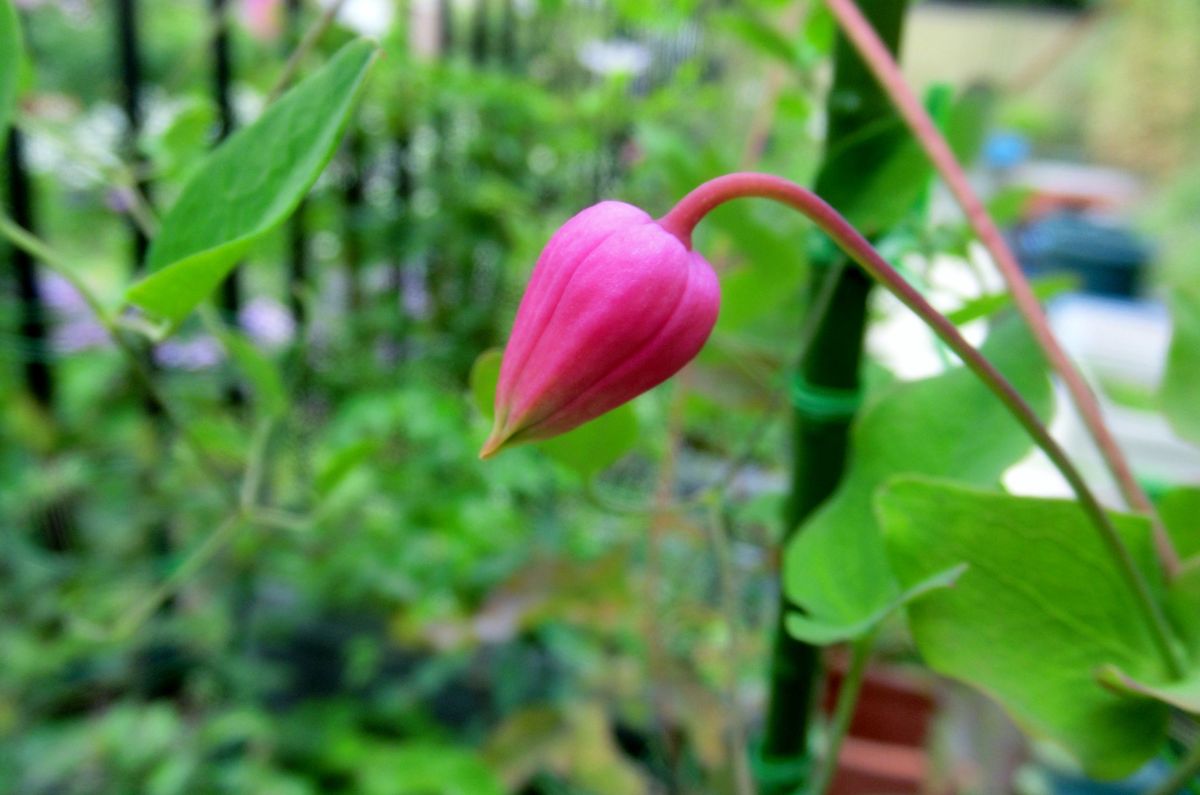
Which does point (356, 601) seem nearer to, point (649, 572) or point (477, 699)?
point (477, 699)

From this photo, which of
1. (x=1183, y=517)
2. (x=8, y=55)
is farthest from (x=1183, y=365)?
(x=8, y=55)

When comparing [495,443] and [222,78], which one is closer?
[495,443]

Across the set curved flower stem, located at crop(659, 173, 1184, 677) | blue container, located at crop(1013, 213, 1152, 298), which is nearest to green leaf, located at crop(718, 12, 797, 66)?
curved flower stem, located at crop(659, 173, 1184, 677)

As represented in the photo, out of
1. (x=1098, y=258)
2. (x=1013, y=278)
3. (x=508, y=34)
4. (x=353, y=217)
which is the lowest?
(x=1098, y=258)

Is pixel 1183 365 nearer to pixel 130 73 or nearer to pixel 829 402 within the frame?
pixel 829 402

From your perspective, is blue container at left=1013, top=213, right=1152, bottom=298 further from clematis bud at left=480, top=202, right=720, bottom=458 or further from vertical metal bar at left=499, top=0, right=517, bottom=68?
clematis bud at left=480, top=202, right=720, bottom=458

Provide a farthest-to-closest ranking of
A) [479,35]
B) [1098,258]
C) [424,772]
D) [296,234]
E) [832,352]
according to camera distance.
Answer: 1. [1098,258]
2. [479,35]
3. [296,234]
4. [424,772]
5. [832,352]

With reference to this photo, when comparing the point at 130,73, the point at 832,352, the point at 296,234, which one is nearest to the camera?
the point at 832,352
